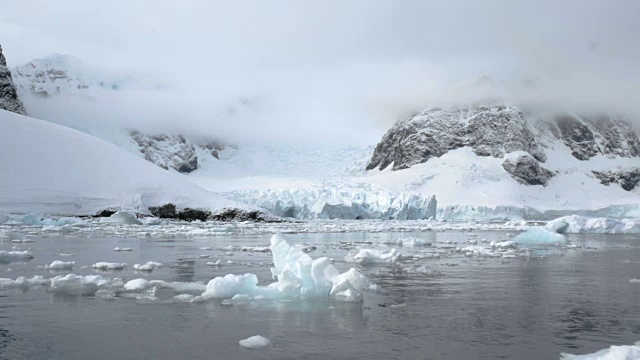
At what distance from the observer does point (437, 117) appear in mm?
176250

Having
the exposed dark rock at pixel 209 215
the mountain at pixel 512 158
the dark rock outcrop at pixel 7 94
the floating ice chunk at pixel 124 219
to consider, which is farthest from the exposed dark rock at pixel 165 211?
the dark rock outcrop at pixel 7 94

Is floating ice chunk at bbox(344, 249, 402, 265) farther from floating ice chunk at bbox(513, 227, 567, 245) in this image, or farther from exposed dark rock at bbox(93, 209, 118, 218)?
exposed dark rock at bbox(93, 209, 118, 218)

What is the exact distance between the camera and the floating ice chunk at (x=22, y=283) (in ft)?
32.1

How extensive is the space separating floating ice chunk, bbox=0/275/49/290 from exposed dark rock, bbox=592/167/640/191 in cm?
18215

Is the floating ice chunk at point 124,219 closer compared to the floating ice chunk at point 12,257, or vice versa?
the floating ice chunk at point 12,257

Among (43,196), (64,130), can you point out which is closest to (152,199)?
(43,196)

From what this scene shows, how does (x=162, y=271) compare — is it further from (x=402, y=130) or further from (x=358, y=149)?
(x=358, y=149)

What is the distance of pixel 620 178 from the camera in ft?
563

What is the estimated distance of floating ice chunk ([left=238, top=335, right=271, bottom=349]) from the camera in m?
5.96

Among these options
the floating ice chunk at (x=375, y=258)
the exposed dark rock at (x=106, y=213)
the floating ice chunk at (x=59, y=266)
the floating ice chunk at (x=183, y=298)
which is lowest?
the floating ice chunk at (x=183, y=298)

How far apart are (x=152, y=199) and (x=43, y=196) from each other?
1039 centimetres

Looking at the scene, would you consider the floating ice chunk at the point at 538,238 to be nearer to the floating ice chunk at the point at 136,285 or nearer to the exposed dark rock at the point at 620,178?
the floating ice chunk at the point at 136,285

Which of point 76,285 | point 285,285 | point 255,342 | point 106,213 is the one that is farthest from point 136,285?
point 106,213

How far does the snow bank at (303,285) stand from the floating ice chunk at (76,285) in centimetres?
204
